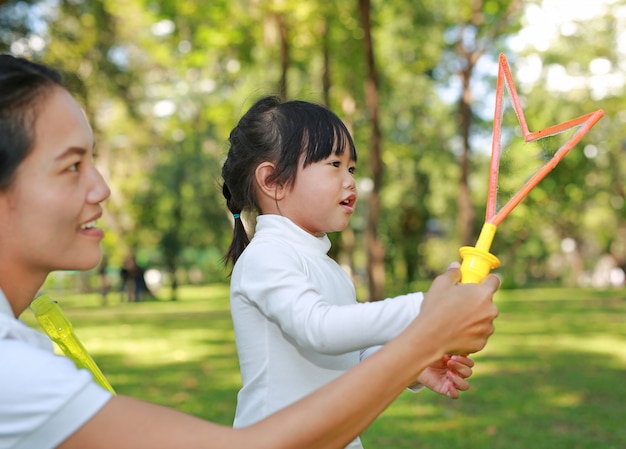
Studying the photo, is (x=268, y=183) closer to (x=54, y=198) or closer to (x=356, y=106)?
(x=54, y=198)

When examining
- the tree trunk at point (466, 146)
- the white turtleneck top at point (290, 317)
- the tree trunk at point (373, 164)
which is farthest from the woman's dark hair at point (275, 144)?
the tree trunk at point (466, 146)

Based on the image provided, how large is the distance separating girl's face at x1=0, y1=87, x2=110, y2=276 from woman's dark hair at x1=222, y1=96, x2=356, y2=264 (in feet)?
2.79

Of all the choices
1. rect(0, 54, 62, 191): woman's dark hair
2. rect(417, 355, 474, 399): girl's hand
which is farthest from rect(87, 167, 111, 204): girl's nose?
rect(417, 355, 474, 399): girl's hand

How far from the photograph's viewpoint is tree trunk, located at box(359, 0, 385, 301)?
13.2 m

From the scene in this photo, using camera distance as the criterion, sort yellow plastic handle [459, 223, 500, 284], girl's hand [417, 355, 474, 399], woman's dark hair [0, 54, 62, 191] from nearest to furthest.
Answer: woman's dark hair [0, 54, 62, 191] → yellow plastic handle [459, 223, 500, 284] → girl's hand [417, 355, 474, 399]

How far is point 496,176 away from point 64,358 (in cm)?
91

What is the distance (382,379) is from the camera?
45.8 inches

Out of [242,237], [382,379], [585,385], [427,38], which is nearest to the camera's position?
[382,379]

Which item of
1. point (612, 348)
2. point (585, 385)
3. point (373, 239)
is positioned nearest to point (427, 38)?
point (373, 239)

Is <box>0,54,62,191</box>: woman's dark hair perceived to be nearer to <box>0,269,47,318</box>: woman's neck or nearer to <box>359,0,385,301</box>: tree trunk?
<box>0,269,47,318</box>: woman's neck

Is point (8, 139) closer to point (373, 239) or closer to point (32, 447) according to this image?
point (32, 447)

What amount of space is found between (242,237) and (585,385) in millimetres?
7658

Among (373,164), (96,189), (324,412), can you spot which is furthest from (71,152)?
(373,164)

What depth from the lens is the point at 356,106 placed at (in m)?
23.6
